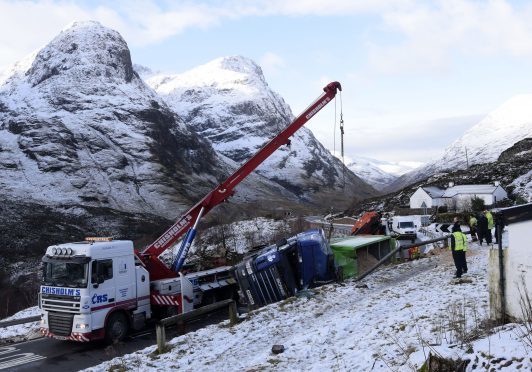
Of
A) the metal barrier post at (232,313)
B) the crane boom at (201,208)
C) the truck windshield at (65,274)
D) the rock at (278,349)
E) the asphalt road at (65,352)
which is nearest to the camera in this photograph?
the rock at (278,349)

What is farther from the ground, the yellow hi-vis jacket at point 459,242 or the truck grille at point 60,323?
the yellow hi-vis jacket at point 459,242

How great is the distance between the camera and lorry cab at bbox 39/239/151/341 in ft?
48.4

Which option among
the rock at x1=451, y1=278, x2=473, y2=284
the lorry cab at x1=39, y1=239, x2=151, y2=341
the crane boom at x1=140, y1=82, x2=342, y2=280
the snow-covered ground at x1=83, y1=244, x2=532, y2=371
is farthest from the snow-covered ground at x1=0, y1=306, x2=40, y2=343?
the rock at x1=451, y1=278, x2=473, y2=284

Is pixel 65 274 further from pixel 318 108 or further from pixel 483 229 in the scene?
pixel 483 229

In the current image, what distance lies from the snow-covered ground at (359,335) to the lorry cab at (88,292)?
3125 mm

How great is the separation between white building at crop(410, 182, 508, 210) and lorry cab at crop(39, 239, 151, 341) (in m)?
64.2

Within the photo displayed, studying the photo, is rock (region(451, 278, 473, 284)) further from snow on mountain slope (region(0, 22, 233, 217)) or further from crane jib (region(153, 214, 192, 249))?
snow on mountain slope (region(0, 22, 233, 217))

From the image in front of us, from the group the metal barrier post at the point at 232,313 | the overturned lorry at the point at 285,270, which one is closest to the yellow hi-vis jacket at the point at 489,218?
the overturned lorry at the point at 285,270

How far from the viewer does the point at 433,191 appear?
89438 millimetres

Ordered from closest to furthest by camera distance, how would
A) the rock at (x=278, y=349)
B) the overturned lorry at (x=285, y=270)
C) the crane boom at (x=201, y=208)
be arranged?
the rock at (x=278, y=349), the overturned lorry at (x=285, y=270), the crane boom at (x=201, y=208)

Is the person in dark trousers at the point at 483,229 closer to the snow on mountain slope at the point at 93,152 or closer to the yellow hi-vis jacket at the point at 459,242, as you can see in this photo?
the yellow hi-vis jacket at the point at 459,242

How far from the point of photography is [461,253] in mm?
15750

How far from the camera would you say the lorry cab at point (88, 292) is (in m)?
14.8

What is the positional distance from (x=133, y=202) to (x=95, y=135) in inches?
1682
